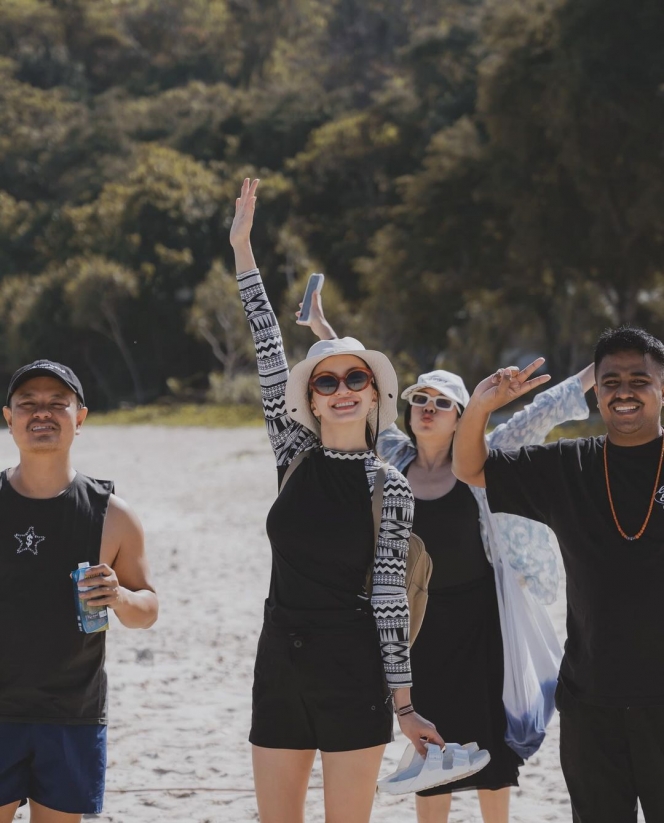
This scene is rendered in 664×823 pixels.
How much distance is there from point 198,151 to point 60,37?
37.3 meters

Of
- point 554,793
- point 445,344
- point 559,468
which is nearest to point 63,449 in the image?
point 559,468

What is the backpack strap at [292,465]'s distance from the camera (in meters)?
3.36

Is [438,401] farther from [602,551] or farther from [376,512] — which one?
[602,551]

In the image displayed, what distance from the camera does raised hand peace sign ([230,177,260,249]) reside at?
153 inches

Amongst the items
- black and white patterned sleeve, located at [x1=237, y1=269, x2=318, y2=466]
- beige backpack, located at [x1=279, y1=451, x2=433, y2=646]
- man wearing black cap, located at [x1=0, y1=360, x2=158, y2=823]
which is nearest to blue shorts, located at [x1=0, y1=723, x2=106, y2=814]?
man wearing black cap, located at [x1=0, y1=360, x2=158, y2=823]

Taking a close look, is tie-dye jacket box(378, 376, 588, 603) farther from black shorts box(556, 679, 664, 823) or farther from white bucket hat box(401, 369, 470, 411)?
black shorts box(556, 679, 664, 823)

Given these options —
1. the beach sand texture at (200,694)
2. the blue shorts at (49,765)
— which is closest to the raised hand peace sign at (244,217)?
the blue shorts at (49,765)

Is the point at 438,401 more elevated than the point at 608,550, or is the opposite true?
the point at 438,401

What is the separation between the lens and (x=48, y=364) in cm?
327

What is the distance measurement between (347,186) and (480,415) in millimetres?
44589

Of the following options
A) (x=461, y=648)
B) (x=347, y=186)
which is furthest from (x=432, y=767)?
(x=347, y=186)

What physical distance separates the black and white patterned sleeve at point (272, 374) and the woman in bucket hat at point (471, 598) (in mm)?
443

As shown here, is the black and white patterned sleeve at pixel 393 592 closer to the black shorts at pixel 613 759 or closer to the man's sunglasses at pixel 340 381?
the man's sunglasses at pixel 340 381

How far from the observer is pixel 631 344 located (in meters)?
3.18
